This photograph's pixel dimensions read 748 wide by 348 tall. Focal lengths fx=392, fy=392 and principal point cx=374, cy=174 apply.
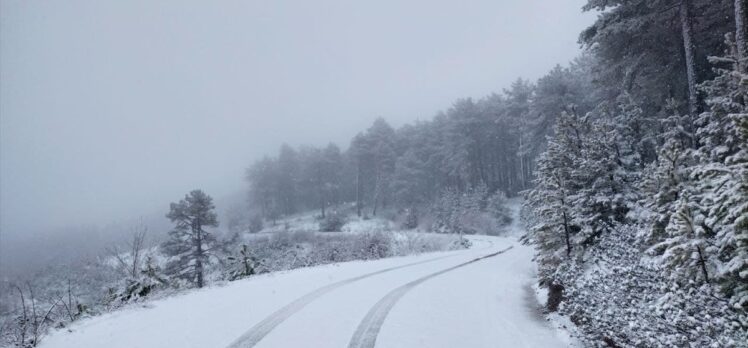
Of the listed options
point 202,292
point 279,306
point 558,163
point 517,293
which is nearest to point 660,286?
point 517,293

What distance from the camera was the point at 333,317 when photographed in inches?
400

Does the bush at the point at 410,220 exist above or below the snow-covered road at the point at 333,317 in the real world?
below

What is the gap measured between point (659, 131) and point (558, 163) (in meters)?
10.3

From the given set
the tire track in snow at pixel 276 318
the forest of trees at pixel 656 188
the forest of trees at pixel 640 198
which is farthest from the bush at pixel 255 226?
the tire track in snow at pixel 276 318

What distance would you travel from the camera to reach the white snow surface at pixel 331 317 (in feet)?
27.5

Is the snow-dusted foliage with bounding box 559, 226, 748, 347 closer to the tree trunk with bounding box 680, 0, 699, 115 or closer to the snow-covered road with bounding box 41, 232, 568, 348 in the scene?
the snow-covered road with bounding box 41, 232, 568, 348

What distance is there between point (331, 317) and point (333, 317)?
0.17ft

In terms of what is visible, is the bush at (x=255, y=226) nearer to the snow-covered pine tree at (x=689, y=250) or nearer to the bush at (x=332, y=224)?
the bush at (x=332, y=224)

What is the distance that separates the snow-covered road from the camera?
27.5 feet

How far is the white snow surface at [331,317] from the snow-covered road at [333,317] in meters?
0.02

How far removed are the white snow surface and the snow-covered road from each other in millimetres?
24

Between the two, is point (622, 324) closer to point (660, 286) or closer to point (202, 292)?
point (660, 286)

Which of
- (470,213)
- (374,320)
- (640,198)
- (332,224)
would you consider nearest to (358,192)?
(332,224)

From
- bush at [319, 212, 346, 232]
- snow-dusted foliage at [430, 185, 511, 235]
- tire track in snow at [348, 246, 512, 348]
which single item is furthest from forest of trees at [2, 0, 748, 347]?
bush at [319, 212, 346, 232]
